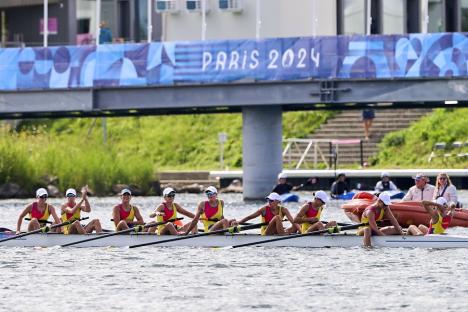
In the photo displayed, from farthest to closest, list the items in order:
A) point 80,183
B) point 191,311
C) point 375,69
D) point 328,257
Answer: point 80,183 < point 375,69 < point 328,257 < point 191,311

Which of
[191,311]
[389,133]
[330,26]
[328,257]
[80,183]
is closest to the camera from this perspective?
[191,311]

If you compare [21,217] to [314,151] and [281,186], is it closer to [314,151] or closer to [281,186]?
[281,186]

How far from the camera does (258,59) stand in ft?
196

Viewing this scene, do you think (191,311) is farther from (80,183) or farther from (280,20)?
(80,183)

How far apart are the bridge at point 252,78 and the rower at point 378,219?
16.6 meters

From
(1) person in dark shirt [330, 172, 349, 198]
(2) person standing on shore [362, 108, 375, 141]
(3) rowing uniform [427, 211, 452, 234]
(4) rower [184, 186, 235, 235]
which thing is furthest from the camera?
(2) person standing on shore [362, 108, 375, 141]

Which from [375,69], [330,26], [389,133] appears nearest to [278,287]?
[375,69]

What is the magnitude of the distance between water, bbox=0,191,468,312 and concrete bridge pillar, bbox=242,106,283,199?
17355 mm

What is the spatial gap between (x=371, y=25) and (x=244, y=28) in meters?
4.82

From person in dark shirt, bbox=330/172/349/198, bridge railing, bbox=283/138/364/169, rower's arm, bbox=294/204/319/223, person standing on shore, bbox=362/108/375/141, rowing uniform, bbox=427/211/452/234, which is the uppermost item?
person standing on shore, bbox=362/108/375/141

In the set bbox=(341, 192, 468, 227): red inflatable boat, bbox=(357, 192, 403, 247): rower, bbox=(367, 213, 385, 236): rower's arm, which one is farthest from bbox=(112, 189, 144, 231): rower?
bbox=(341, 192, 468, 227): red inflatable boat

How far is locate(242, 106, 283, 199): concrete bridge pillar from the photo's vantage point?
202 feet

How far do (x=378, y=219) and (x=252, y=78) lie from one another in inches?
724

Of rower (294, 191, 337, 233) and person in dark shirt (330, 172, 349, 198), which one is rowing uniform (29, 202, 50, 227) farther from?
person in dark shirt (330, 172, 349, 198)
